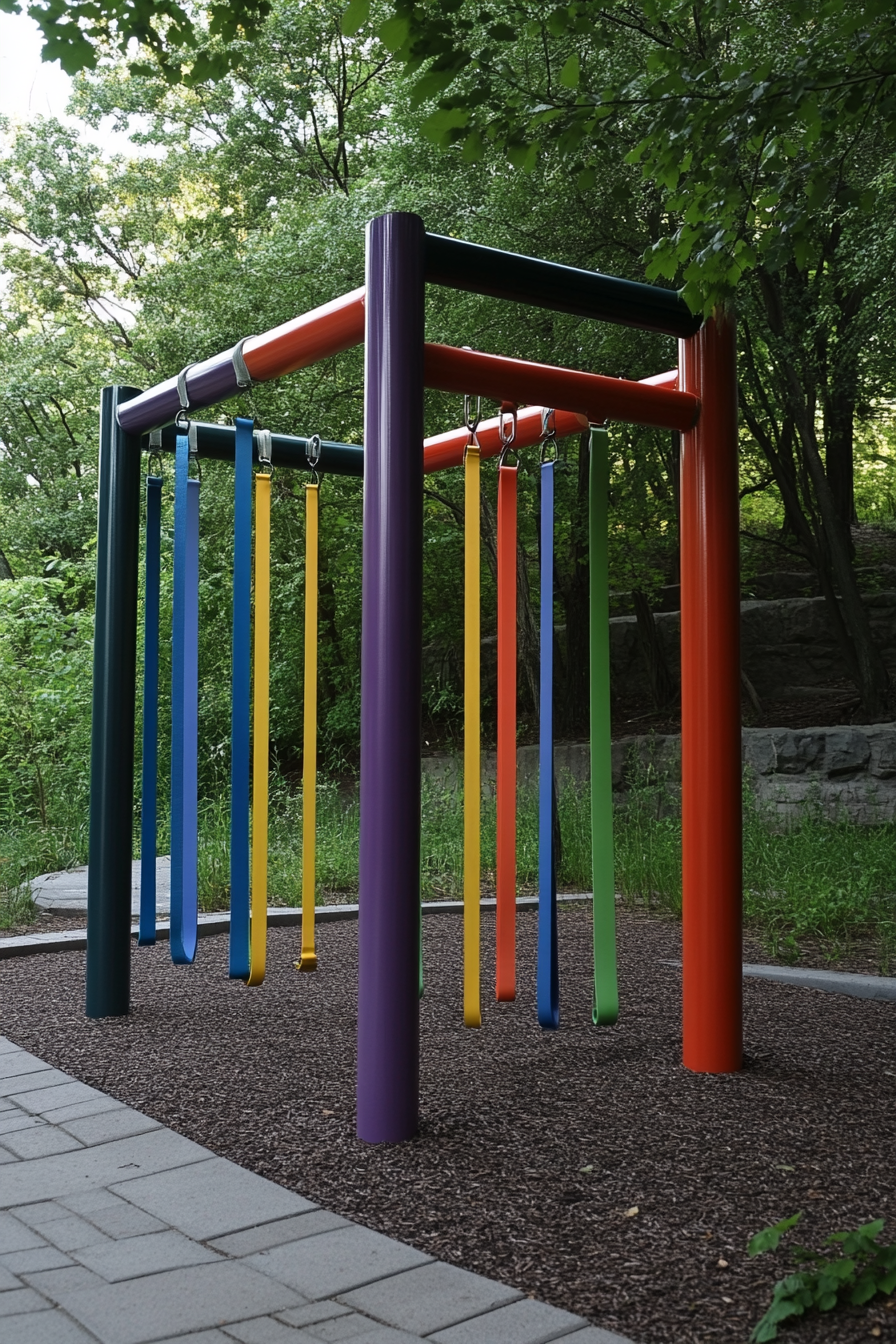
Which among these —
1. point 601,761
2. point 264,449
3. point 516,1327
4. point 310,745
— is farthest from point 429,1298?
point 264,449

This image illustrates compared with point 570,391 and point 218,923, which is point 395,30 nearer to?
point 570,391

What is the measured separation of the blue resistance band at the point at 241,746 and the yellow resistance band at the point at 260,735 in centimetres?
4

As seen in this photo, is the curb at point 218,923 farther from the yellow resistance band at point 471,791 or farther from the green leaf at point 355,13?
the green leaf at point 355,13

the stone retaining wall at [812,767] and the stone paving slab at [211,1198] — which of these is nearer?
the stone paving slab at [211,1198]

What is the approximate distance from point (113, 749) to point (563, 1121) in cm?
212

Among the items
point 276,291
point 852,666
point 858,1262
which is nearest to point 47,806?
Result: point 276,291

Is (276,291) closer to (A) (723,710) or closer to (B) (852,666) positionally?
(B) (852,666)

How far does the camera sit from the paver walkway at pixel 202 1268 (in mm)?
1814

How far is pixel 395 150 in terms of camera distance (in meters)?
9.57

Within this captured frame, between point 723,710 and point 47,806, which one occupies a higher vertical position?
point 723,710

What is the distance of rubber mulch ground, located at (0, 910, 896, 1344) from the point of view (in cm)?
208

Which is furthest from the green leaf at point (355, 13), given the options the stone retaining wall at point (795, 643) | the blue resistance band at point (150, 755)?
the stone retaining wall at point (795, 643)

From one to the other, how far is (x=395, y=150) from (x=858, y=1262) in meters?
9.44

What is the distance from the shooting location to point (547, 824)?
319 cm
